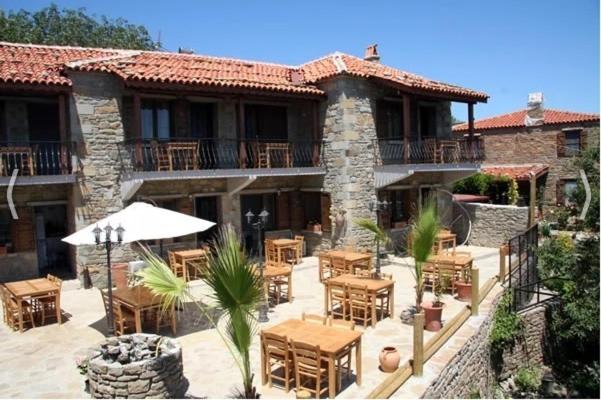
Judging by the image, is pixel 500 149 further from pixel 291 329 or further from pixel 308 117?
pixel 291 329

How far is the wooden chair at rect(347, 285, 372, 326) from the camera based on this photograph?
32.0 feet

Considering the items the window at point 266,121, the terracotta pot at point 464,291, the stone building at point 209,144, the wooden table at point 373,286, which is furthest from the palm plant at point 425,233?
the window at point 266,121

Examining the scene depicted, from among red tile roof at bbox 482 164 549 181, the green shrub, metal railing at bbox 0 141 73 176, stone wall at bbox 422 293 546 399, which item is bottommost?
the green shrub

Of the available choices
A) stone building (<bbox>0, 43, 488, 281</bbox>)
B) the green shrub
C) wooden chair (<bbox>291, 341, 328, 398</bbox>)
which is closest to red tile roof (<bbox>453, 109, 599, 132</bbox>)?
stone building (<bbox>0, 43, 488, 281</bbox>)

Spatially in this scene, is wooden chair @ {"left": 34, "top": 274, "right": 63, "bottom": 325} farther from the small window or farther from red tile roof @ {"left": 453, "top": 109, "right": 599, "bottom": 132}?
red tile roof @ {"left": 453, "top": 109, "right": 599, "bottom": 132}

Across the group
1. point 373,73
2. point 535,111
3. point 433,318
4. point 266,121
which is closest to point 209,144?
point 266,121

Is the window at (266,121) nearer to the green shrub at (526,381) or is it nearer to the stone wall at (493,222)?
the stone wall at (493,222)

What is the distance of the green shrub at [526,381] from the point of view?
37.1 feet

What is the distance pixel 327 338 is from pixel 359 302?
3.09 meters

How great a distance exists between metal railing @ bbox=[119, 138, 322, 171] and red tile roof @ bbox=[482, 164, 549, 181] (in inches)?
536

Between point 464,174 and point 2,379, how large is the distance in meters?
16.6

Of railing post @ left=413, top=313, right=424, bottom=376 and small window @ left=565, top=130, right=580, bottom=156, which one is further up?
small window @ left=565, top=130, right=580, bottom=156

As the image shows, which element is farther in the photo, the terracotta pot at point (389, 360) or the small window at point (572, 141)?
the small window at point (572, 141)

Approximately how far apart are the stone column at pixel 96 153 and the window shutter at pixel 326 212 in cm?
715
